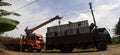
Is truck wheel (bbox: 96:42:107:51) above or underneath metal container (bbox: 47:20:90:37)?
underneath

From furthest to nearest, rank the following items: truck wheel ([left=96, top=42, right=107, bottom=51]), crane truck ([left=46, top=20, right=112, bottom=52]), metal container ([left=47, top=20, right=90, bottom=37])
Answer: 1. metal container ([left=47, top=20, right=90, bottom=37])
2. crane truck ([left=46, top=20, right=112, bottom=52])
3. truck wheel ([left=96, top=42, right=107, bottom=51])

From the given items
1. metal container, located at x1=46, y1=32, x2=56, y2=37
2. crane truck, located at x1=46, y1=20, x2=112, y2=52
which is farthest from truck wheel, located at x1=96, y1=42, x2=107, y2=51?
metal container, located at x1=46, y1=32, x2=56, y2=37

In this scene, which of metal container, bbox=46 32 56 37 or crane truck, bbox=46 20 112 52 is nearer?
crane truck, bbox=46 20 112 52

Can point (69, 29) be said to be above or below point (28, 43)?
above

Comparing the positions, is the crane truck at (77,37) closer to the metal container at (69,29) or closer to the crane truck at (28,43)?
the metal container at (69,29)

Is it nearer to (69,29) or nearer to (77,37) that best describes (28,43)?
(69,29)

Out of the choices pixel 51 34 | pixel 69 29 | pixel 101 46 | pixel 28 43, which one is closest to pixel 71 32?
pixel 69 29

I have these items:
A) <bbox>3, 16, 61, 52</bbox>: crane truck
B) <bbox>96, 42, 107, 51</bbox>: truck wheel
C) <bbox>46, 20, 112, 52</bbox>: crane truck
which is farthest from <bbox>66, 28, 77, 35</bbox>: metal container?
<bbox>3, 16, 61, 52</bbox>: crane truck

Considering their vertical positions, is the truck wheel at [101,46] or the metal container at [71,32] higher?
the metal container at [71,32]

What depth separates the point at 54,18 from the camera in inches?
1441

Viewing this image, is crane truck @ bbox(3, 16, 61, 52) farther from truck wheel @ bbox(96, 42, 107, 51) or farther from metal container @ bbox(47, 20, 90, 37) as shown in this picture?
truck wheel @ bbox(96, 42, 107, 51)

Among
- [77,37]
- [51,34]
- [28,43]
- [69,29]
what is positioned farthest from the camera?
[28,43]

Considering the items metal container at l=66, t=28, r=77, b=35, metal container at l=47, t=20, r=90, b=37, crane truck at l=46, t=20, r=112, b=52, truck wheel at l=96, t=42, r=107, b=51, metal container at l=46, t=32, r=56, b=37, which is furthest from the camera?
metal container at l=46, t=32, r=56, b=37

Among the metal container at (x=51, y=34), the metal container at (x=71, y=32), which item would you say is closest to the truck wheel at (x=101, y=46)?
the metal container at (x=71, y=32)
